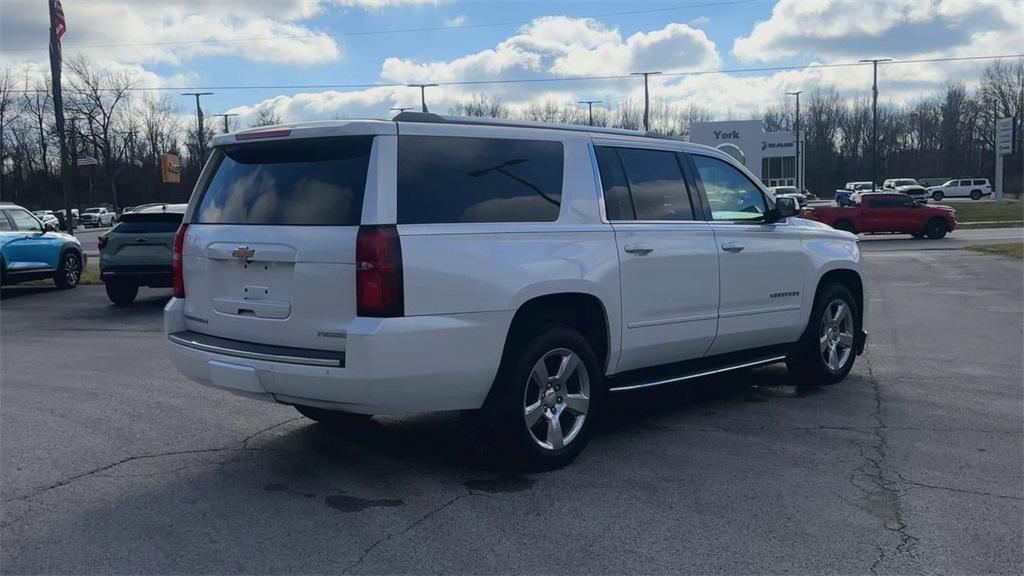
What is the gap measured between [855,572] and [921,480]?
151 centimetres

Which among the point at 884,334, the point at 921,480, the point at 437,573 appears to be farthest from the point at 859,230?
the point at 437,573

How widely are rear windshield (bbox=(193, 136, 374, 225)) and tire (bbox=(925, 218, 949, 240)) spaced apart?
32049 mm

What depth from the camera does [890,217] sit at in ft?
107

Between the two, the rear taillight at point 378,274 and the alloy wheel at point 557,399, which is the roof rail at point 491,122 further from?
the alloy wheel at point 557,399

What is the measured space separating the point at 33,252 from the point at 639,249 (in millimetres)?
14960

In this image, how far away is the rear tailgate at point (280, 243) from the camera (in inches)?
187

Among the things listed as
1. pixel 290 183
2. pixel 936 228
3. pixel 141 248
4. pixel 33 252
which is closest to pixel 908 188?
pixel 936 228

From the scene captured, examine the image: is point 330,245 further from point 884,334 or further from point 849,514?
point 884,334

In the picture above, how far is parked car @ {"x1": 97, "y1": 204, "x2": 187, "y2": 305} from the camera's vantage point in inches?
573

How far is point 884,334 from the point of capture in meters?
10.9

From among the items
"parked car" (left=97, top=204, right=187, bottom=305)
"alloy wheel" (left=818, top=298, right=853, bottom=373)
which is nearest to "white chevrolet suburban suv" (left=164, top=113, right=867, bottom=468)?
"alloy wheel" (left=818, top=298, right=853, bottom=373)

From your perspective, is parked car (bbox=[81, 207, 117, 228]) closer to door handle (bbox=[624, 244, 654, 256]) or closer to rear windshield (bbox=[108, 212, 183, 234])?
rear windshield (bbox=[108, 212, 183, 234])

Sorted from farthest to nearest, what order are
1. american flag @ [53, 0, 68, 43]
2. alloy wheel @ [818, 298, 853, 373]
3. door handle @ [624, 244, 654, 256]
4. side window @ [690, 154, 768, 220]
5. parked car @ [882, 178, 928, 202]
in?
parked car @ [882, 178, 928, 202], american flag @ [53, 0, 68, 43], alloy wheel @ [818, 298, 853, 373], side window @ [690, 154, 768, 220], door handle @ [624, 244, 654, 256]

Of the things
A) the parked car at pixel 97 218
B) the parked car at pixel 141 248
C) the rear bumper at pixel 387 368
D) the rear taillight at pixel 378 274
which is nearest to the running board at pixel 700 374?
the rear bumper at pixel 387 368
